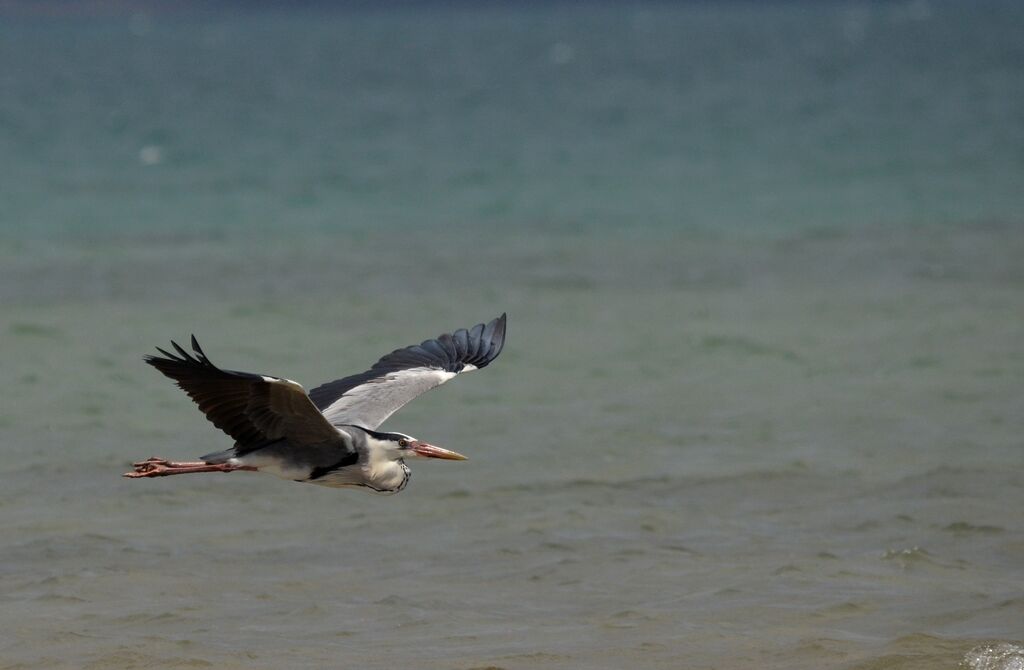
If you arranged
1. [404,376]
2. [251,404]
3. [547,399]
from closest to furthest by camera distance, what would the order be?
[251,404], [404,376], [547,399]

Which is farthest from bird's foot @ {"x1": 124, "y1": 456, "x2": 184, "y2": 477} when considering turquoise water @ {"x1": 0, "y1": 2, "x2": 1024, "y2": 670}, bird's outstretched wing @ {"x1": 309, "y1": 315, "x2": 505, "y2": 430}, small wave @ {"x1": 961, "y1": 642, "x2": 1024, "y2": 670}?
small wave @ {"x1": 961, "y1": 642, "x2": 1024, "y2": 670}

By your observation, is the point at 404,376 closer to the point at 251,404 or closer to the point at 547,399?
the point at 251,404

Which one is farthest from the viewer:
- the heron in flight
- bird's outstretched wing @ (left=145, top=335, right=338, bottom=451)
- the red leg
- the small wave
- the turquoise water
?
the turquoise water

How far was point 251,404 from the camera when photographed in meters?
8.85

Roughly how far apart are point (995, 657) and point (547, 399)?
6397mm

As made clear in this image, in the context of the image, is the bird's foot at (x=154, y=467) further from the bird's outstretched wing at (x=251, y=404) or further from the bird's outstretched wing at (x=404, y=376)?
the bird's outstretched wing at (x=404, y=376)

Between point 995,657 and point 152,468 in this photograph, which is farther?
point 152,468

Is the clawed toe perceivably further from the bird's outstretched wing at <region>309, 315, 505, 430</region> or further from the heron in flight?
the bird's outstretched wing at <region>309, 315, 505, 430</region>

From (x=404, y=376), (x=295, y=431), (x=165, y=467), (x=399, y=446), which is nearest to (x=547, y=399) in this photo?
(x=404, y=376)

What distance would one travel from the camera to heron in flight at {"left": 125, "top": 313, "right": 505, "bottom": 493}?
8.48m

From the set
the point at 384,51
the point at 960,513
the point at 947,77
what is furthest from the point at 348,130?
the point at 384,51

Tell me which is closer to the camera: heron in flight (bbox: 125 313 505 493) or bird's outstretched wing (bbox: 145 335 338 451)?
bird's outstretched wing (bbox: 145 335 338 451)

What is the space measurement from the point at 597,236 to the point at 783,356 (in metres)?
8.56

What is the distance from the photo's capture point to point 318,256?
73.5ft
